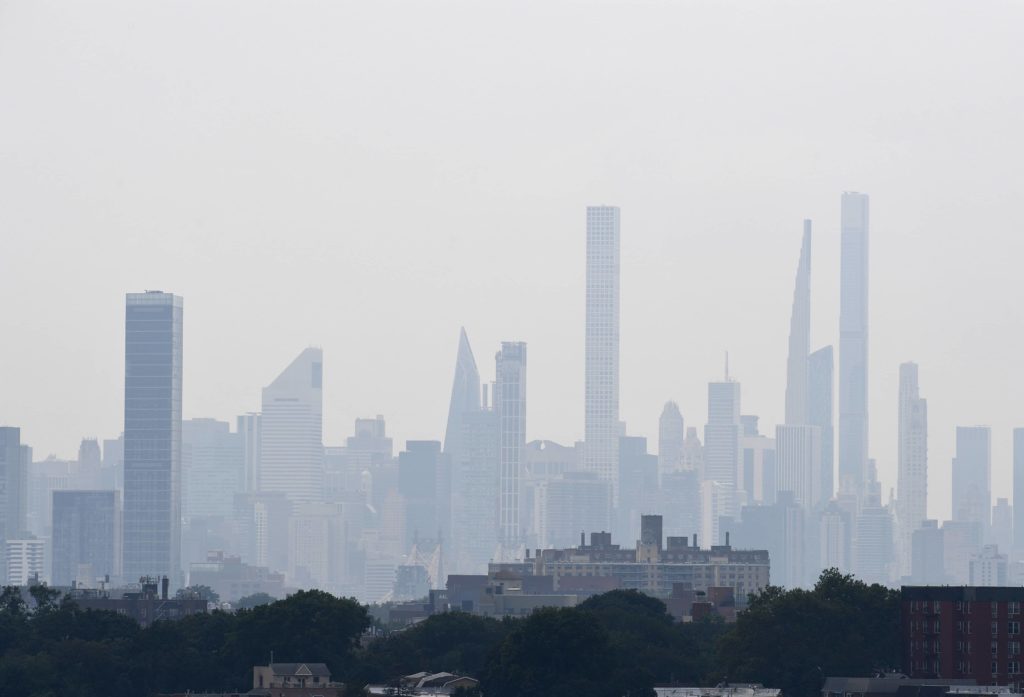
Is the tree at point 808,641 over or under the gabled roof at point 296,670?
over

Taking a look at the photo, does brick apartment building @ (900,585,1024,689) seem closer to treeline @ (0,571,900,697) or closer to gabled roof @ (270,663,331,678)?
treeline @ (0,571,900,697)

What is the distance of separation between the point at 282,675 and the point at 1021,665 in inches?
1137

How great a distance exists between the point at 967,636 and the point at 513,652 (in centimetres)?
1757

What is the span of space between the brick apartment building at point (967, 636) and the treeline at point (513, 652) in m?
4.29

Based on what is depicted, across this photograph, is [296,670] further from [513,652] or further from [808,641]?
[808,641]

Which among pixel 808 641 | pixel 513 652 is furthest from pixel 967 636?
pixel 513 652

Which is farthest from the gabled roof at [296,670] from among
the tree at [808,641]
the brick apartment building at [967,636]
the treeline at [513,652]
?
the brick apartment building at [967,636]

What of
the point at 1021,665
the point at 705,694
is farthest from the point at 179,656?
the point at 1021,665

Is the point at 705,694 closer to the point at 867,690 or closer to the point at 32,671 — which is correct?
the point at 867,690

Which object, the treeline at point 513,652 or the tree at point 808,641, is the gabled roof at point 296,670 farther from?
the tree at point 808,641

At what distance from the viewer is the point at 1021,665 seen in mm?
110500

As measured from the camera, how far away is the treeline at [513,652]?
11056cm

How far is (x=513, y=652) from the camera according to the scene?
364 ft

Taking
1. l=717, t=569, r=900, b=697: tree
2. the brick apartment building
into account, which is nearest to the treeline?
l=717, t=569, r=900, b=697: tree
